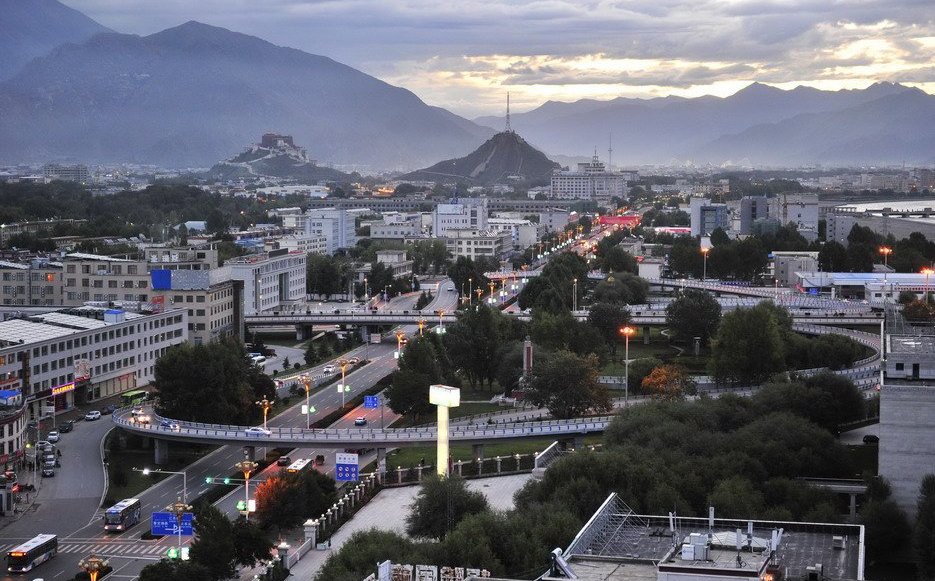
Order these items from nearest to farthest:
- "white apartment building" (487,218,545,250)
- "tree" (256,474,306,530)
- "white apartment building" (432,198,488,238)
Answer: "tree" (256,474,306,530) < "white apartment building" (487,218,545,250) < "white apartment building" (432,198,488,238)

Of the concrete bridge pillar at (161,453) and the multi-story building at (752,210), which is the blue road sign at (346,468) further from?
the multi-story building at (752,210)

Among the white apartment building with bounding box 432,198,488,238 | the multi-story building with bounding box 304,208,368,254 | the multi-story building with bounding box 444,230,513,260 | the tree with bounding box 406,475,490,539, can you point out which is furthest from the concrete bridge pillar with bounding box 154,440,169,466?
the white apartment building with bounding box 432,198,488,238

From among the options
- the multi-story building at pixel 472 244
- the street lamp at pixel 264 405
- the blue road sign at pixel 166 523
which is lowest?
the blue road sign at pixel 166 523

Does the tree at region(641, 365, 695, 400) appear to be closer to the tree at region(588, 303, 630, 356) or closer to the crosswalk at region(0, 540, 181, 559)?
the tree at region(588, 303, 630, 356)

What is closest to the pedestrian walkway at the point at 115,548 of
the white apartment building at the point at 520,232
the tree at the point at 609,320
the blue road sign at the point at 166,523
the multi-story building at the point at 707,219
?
the blue road sign at the point at 166,523

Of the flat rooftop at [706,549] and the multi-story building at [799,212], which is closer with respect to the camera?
the flat rooftop at [706,549]

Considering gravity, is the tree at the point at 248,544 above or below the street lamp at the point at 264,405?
below

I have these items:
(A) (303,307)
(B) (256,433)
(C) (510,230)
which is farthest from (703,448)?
(C) (510,230)

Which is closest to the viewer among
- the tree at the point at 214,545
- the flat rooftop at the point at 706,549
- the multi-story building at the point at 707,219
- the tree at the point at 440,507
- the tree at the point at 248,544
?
the flat rooftop at the point at 706,549
